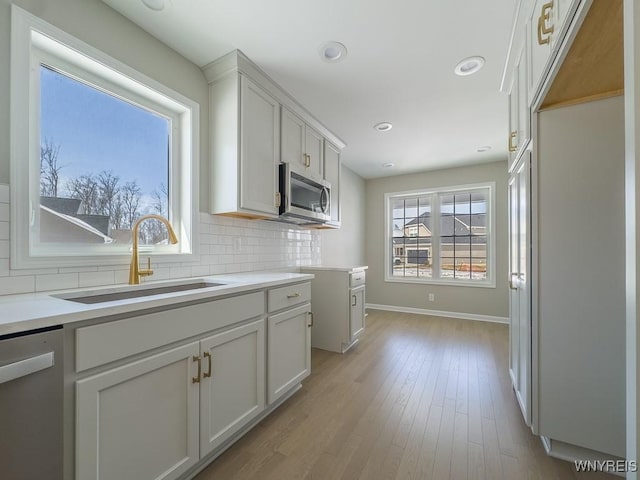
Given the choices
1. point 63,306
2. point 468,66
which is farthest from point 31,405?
point 468,66

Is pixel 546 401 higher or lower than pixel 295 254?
lower

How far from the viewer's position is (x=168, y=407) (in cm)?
116

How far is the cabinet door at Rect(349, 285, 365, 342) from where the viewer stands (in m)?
2.94

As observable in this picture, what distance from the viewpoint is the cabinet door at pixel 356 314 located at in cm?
294

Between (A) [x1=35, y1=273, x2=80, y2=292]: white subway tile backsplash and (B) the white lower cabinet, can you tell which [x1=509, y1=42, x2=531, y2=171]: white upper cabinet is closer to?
(B) the white lower cabinet

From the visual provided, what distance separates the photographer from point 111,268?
59.8 inches

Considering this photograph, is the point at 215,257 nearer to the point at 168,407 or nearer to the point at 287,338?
the point at 287,338

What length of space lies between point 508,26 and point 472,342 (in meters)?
3.04

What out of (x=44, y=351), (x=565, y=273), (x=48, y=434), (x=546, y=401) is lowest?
(x=546, y=401)

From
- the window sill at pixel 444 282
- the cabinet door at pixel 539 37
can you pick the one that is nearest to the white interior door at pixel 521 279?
the cabinet door at pixel 539 37

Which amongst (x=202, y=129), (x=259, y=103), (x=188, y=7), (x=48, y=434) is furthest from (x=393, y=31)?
(x=48, y=434)

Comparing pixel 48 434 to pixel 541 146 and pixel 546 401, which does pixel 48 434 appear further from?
pixel 541 146

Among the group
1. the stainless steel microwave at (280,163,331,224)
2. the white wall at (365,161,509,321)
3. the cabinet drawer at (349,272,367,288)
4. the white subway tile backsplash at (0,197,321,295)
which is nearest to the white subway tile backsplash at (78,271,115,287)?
the white subway tile backsplash at (0,197,321,295)

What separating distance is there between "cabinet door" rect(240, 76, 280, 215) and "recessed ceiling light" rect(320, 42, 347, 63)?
56 cm
